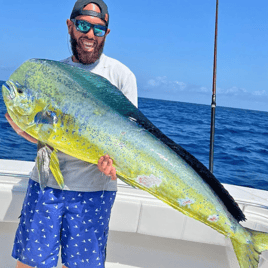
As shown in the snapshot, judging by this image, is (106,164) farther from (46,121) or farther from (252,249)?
(252,249)

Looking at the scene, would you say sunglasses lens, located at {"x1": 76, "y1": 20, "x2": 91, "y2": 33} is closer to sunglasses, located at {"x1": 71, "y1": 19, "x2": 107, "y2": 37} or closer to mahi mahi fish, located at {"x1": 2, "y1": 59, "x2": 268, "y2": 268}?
sunglasses, located at {"x1": 71, "y1": 19, "x2": 107, "y2": 37}

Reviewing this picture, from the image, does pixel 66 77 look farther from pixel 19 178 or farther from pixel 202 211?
pixel 19 178

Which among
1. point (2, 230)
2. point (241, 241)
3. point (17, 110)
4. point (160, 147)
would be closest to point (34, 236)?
point (17, 110)

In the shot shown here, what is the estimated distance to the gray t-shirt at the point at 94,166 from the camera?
1.78 meters

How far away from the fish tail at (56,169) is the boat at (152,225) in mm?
1150

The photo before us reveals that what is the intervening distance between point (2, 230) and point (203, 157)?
344 inches

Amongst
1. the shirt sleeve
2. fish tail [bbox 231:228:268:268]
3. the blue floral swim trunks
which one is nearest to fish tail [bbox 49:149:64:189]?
the blue floral swim trunks

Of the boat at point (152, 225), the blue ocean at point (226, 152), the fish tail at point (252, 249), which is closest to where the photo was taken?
the fish tail at point (252, 249)

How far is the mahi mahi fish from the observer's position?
1.43 meters

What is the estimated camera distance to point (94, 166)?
1803mm

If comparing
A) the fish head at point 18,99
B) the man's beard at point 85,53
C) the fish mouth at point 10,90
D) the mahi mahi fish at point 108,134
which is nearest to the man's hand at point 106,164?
the mahi mahi fish at point 108,134

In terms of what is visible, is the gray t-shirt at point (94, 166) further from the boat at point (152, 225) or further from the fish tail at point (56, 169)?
the boat at point (152, 225)

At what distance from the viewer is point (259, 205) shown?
274 centimetres

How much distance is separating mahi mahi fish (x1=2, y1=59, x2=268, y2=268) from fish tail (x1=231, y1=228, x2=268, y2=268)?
0.07 metres
